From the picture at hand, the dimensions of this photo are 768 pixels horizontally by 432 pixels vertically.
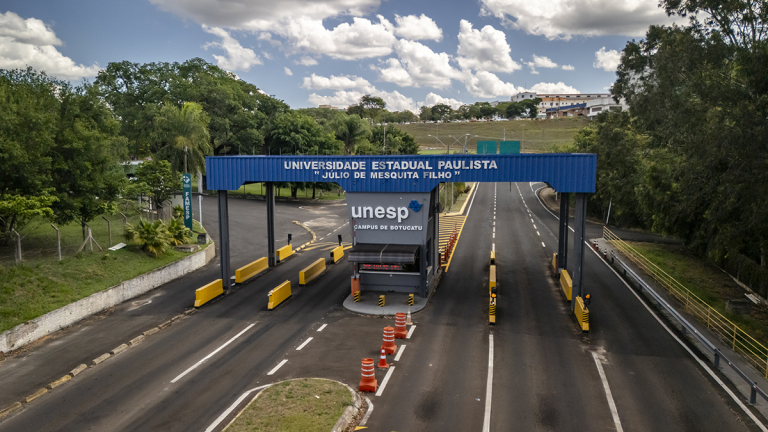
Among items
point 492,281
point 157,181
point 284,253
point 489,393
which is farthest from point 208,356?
point 157,181

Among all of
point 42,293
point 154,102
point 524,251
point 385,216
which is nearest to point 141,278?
point 42,293

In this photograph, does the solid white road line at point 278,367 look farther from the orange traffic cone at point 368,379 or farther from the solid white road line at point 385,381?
the solid white road line at point 385,381

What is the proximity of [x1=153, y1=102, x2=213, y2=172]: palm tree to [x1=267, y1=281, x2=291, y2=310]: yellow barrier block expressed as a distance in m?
26.7

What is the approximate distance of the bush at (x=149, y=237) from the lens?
29.7 m

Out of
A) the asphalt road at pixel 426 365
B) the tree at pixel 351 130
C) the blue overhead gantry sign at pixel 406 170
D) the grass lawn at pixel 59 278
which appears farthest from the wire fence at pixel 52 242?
the tree at pixel 351 130

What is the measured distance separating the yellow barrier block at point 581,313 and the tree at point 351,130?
68.2 m

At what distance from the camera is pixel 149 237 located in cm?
2973

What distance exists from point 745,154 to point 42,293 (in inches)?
1275

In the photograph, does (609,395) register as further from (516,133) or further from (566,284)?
(516,133)

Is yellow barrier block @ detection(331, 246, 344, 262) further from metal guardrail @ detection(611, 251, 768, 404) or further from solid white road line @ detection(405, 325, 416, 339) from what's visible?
metal guardrail @ detection(611, 251, 768, 404)

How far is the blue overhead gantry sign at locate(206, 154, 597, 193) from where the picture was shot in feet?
73.2

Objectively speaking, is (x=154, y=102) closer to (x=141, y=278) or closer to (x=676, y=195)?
(x=141, y=278)

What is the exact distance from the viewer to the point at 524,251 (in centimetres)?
3856

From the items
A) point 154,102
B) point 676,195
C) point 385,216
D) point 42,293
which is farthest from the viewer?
point 154,102
